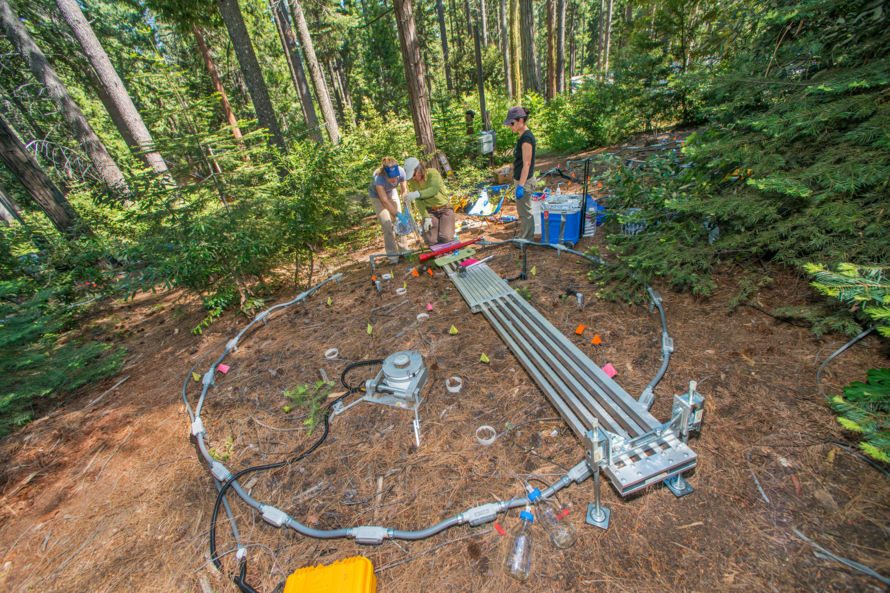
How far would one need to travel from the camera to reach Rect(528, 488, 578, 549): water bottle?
6.02 feet

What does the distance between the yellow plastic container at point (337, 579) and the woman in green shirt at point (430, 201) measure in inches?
173

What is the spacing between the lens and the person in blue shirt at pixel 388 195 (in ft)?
16.8

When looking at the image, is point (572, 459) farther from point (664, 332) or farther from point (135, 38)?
point (135, 38)

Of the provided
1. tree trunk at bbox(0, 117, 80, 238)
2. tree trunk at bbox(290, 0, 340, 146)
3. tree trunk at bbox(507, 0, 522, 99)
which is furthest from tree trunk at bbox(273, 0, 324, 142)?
tree trunk at bbox(507, 0, 522, 99)

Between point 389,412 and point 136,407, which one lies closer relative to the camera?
point 389,412

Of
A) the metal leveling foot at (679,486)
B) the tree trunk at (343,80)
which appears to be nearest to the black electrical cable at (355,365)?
the metal leveling foot at (679,486)

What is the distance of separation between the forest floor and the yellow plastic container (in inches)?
6.5

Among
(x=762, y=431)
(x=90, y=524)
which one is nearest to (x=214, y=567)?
(x=90, y=524)

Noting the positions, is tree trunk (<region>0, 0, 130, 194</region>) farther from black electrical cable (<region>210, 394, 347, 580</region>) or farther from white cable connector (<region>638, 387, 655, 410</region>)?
white cable connector (<region>638, 387, 655, 410</region>)

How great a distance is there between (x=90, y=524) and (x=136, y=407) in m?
1.37

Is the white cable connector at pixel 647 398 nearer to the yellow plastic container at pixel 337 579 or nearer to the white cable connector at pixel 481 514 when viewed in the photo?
the white cable connector at pixel 481 514

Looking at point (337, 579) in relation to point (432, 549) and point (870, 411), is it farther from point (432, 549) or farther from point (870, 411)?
point (870, 411)

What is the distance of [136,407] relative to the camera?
3482 mm

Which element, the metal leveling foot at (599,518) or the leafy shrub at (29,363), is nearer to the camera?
the metal leveling foot at (599,518)
